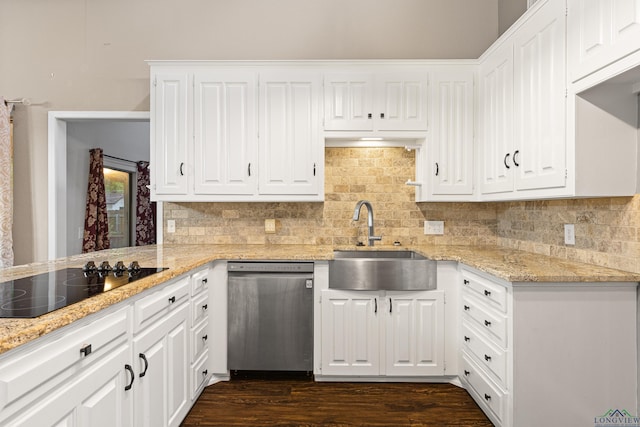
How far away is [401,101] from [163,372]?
2.45m

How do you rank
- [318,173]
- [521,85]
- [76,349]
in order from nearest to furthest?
[76,349] → [521,85] → [318,173]

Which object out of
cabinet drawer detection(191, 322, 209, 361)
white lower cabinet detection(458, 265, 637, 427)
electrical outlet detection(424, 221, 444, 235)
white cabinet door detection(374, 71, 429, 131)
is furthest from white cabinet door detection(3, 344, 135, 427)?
electrical outlet detection(424, 221, 444, 235)

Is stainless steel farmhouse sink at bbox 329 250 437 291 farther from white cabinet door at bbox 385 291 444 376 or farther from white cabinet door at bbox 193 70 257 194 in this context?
white cabinet door at bbox 193 70 257 194

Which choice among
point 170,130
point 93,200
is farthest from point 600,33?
point 93,200

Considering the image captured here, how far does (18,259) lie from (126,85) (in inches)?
70.1

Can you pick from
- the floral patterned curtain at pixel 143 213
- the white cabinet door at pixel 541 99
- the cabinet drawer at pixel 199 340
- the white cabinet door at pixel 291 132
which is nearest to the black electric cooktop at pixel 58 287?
the cabinet drawer at pixel 199 340

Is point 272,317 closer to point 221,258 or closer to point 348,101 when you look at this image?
point 221,258

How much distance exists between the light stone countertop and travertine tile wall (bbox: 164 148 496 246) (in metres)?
0.15

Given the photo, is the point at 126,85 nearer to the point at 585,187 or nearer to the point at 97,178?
the point at 97,178

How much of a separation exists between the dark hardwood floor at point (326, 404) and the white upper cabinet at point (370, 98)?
188cm

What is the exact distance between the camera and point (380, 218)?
3.47m

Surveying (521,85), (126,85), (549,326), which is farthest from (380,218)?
(126,85)

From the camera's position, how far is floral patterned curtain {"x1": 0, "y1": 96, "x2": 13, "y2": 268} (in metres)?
3.33

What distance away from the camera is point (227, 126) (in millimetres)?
3145
